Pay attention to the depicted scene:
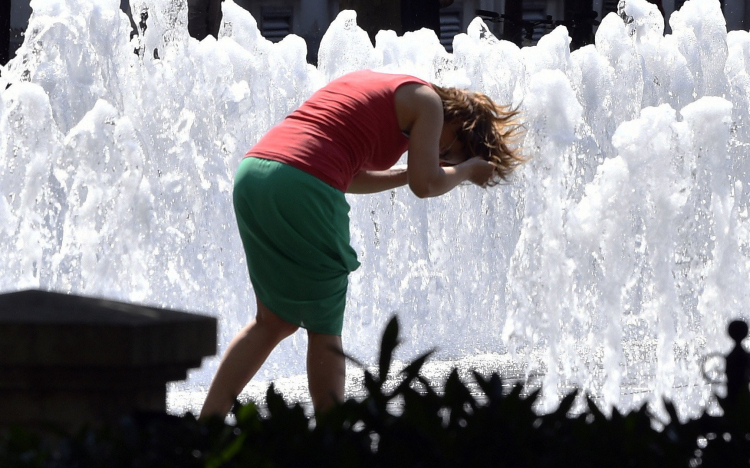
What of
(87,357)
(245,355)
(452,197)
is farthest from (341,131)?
(452,197)

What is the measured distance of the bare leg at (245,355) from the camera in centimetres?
316

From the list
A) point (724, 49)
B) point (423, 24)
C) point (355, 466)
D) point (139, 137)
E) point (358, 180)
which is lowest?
point (355, 466)

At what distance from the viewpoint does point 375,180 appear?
350cm

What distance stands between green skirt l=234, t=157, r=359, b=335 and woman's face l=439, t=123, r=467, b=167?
351 mm

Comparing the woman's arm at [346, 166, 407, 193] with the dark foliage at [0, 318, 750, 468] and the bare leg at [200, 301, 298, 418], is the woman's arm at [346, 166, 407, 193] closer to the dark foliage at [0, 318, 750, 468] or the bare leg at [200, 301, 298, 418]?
the bare leg at [200, 301, 298, 418]

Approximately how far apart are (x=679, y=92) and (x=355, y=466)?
23.6ft

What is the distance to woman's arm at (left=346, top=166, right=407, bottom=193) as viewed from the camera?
3.48 metres

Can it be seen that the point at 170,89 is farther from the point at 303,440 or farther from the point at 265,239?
the point at 303,440

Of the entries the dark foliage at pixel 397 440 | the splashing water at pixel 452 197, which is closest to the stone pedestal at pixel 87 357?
the dark foliage at pixel 397 440

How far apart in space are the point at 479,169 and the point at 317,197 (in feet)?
1.56

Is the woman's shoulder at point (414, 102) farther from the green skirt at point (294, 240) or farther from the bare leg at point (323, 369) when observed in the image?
the bare leg at point (323, 369)

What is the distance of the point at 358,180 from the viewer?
3.48 m

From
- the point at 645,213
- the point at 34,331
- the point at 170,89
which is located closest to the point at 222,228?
the point at 170,89

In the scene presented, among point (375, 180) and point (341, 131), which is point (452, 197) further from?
point (341, 131)
